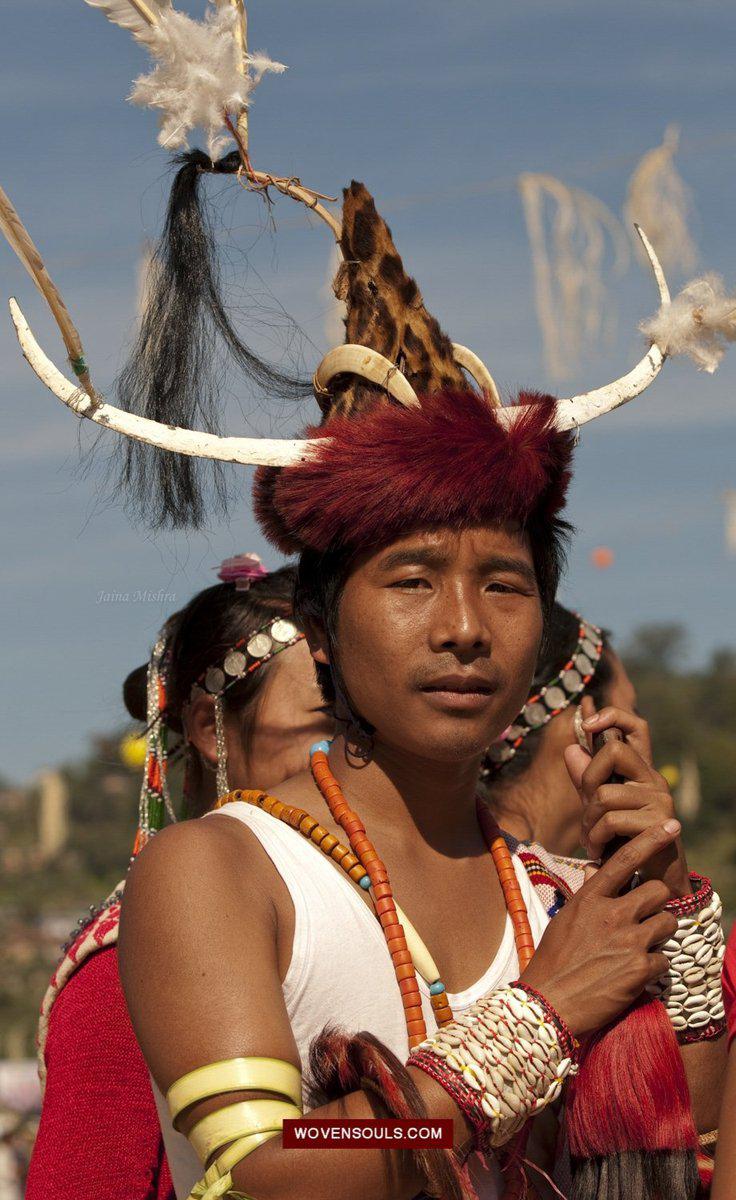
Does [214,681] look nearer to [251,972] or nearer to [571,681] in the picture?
[571,681]

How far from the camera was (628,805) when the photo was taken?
2.47m

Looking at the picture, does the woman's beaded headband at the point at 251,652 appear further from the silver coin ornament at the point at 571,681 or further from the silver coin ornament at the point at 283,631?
the silver coin ornament at the point at 571,681

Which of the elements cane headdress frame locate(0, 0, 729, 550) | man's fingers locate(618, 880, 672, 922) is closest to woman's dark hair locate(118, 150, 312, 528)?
cane headdress frame locate(0, 0, 729, 550)

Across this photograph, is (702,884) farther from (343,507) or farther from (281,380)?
(281,380)

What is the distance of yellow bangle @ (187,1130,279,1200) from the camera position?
202 cm

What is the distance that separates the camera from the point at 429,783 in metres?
2.59

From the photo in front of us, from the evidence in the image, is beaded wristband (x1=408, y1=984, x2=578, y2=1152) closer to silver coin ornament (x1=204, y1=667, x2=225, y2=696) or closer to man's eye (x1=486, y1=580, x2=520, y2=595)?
man's eye (x1=486, y1=580, x2=520, y2=595)

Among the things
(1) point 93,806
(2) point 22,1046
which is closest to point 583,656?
(2) point 22,1046

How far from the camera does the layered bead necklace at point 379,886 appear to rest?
7.83ft

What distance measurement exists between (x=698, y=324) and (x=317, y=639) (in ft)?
3.08

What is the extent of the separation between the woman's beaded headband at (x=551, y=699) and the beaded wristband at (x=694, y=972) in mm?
1502

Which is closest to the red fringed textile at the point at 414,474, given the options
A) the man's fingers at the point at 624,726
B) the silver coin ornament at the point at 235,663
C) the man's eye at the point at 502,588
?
the man's eye at the point at 502,588

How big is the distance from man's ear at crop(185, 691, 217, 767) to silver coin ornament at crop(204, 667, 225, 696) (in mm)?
20

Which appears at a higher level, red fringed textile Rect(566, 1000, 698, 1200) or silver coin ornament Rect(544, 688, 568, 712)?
silver coin ornament Rect(544, 688, 568, 712)
